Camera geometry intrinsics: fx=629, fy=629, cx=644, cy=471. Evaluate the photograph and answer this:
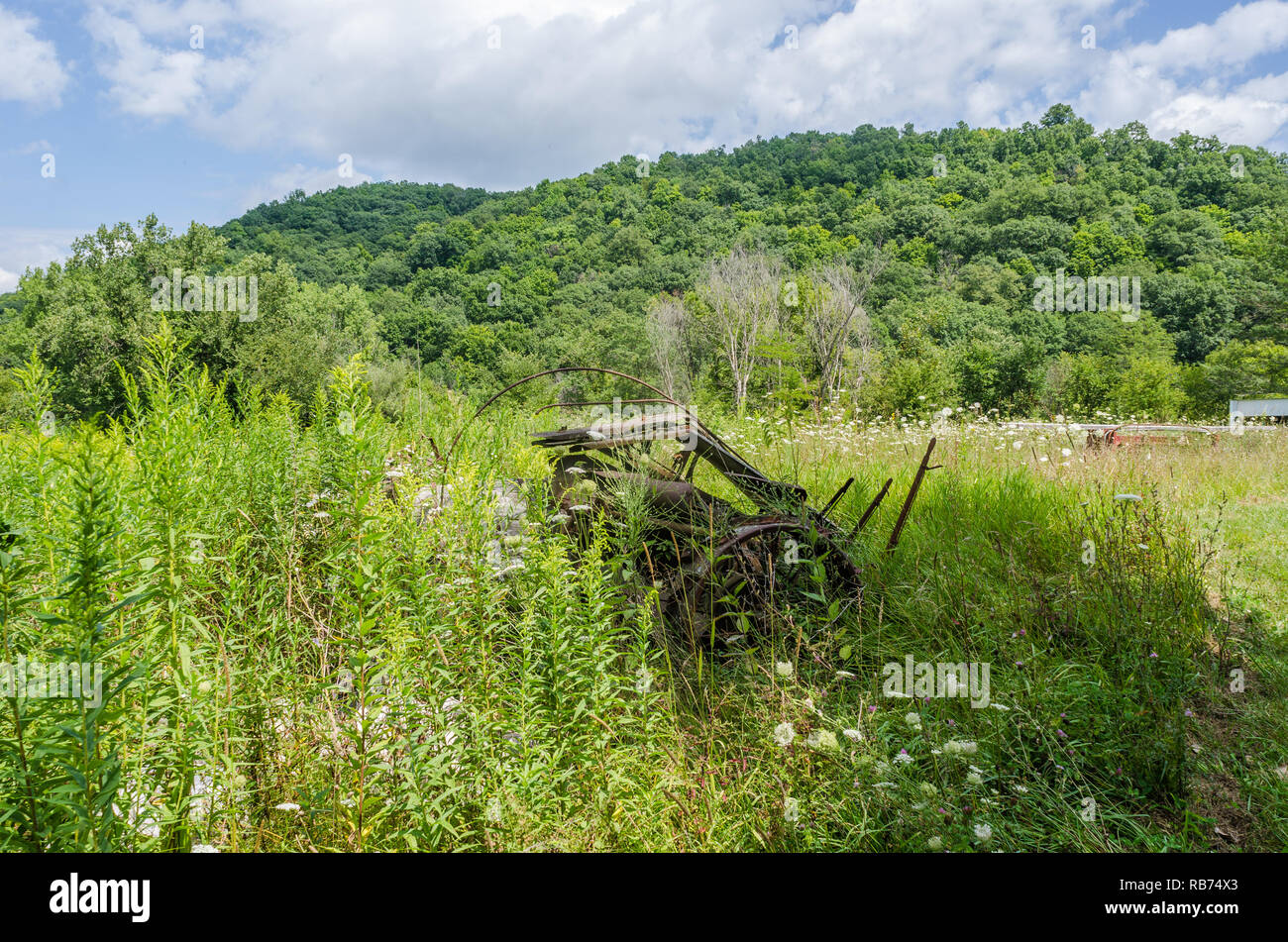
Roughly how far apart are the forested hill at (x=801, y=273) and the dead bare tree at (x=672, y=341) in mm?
187

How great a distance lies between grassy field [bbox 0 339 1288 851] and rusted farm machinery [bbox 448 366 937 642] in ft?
0.54

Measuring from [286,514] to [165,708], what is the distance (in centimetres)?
161

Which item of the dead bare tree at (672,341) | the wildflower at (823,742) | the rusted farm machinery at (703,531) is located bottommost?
the wildflower at (823,742)

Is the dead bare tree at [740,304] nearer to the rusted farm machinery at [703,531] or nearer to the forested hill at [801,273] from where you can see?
the forested hill at [801,273]

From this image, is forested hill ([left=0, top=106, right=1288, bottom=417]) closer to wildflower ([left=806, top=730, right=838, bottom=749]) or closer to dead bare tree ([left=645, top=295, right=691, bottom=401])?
dead bare tree ([left=645, top=295, right=691, bottom=401])

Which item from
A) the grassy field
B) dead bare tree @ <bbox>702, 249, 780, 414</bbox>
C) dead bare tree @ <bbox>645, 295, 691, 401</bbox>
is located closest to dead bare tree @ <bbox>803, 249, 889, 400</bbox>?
dead bare tree @ <bbox>702, 249, 780, 414</bbox>

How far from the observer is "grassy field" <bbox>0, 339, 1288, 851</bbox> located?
61.9 inches

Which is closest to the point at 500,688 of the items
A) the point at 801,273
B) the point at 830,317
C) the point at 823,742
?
the point at 823,742

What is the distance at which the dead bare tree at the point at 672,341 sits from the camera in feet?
120

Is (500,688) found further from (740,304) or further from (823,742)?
(740,304)

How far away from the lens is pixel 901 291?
1853 inches

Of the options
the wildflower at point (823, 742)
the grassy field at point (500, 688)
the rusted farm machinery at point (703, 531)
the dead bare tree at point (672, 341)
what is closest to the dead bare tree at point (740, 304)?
the dead bare tree at point (672, 341)

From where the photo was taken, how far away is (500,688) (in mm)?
1933

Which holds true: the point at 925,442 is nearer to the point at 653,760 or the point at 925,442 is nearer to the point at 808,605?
the point at 808,605
